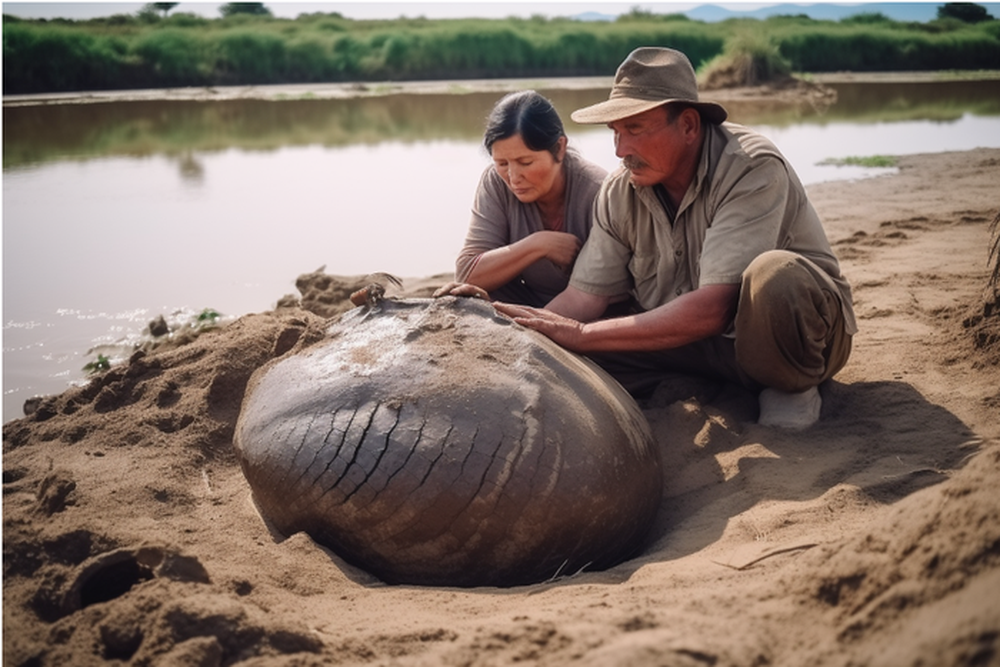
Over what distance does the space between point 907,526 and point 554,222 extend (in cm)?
254

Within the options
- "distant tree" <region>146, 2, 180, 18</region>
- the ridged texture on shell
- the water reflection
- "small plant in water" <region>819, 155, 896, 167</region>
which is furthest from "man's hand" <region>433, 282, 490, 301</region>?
"distant tree" <region>146, 2, 180, 18</region>

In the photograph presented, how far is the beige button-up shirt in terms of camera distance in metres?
3.20

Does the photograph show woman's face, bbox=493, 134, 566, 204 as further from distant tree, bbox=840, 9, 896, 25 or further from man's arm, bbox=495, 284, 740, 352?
distant tree, bbox=840, 9, 896, 25

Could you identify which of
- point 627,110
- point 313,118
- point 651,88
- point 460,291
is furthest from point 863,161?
point 313,118

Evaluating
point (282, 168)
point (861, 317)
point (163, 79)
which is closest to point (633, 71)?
point (861, 317)

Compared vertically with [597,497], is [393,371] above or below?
above

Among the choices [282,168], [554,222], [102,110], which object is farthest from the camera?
[102,110]

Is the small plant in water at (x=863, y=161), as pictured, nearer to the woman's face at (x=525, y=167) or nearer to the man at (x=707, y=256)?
the woman's face at (x=525, y=167)

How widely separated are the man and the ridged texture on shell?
48cm

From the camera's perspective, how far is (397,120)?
1659 centimetres

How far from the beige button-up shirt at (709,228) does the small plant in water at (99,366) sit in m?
2.55

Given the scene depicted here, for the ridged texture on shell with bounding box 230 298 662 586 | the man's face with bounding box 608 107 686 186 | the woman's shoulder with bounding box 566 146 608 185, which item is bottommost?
the ridged texture on shell with bounding box 230 298 662 586

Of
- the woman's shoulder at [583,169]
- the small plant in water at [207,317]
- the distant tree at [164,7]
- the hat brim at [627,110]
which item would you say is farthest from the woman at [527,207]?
the distant tree at [164,7]

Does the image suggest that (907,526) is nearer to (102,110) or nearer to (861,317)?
(861,317)
